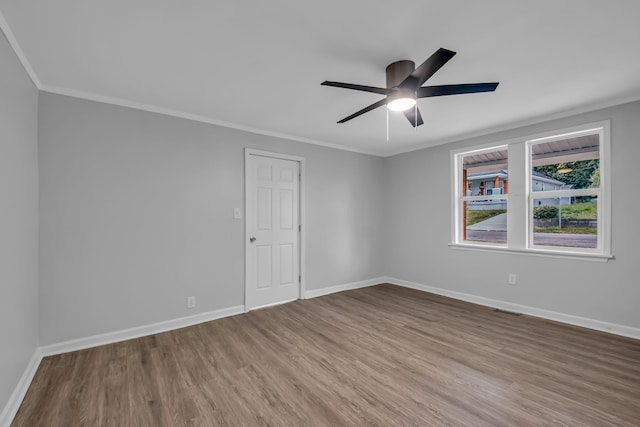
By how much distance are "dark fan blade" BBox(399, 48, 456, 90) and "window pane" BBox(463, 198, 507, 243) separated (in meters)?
2.88

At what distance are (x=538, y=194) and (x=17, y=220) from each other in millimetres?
5242

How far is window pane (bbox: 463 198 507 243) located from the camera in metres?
4.12

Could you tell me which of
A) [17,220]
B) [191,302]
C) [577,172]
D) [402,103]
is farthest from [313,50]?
[577,172]

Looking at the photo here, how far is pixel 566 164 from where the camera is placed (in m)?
3.54

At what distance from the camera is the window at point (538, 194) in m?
3.32

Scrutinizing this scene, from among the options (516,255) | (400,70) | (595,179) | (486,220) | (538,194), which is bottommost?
(516,255)

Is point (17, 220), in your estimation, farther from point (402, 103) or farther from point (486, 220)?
point (486, 220)

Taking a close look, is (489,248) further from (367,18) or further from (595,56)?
(367,18)

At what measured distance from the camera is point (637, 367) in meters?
2.39

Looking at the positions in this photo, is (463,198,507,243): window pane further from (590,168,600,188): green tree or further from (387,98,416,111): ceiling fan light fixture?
(387,98,416,111): ceiling fan light fixture

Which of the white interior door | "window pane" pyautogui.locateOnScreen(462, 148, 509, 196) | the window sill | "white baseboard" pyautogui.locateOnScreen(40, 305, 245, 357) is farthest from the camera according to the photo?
"window pane" pyautogui.locateOnScreen(462, 148, 509, 196)

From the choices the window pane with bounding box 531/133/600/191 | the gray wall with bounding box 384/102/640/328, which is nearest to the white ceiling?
the window pane with bounding box 531/133/600/191

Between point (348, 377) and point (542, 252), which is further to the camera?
point (542, 252)

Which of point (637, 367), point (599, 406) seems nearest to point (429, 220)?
point (637, 367)
